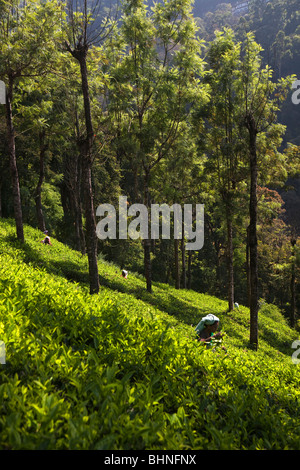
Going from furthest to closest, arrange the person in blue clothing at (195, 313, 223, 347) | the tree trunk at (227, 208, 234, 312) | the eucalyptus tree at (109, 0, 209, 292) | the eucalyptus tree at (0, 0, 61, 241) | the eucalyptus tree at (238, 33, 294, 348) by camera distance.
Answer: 1. the tree trunk at (227, 208, 234, 312)
2. the eucalyptus tree at (109, 0, 209, 292)
3. the eucalyptus tree at (238, 33, 294, 348)
4. the eucalyptus tree at (0, 0, 61, 241)
5. the person in blue clothing at (195, 313, 223, 347)

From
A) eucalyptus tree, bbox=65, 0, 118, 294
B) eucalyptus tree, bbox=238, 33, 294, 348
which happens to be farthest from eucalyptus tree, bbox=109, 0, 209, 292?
eucalyptus tree, bbox=65, 0, 118, 294

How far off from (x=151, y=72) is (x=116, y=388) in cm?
1649

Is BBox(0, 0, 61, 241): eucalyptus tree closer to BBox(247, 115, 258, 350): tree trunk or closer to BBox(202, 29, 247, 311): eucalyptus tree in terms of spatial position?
BBox(247, 115, 258, 350): tree trunk

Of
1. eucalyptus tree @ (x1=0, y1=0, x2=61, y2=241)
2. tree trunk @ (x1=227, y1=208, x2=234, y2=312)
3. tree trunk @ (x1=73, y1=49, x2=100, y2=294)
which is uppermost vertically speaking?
eucalyptus tree @ (x1=0, y1=0, x2=61, y2=241)

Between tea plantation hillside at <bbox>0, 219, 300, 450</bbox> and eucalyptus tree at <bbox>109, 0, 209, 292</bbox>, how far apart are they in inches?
515

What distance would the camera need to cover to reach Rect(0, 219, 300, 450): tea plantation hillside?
8.23 feet

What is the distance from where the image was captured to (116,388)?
320cm

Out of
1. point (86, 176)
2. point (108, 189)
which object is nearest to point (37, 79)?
point (86, 176)

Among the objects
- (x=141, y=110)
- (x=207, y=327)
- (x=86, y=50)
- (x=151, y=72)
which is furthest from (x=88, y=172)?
(x=151, y=72)

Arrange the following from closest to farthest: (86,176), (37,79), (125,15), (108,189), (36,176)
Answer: (86,176), (37,79), (125,15), (36,176), (108,189)

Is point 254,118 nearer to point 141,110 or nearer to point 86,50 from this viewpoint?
point 141,110
